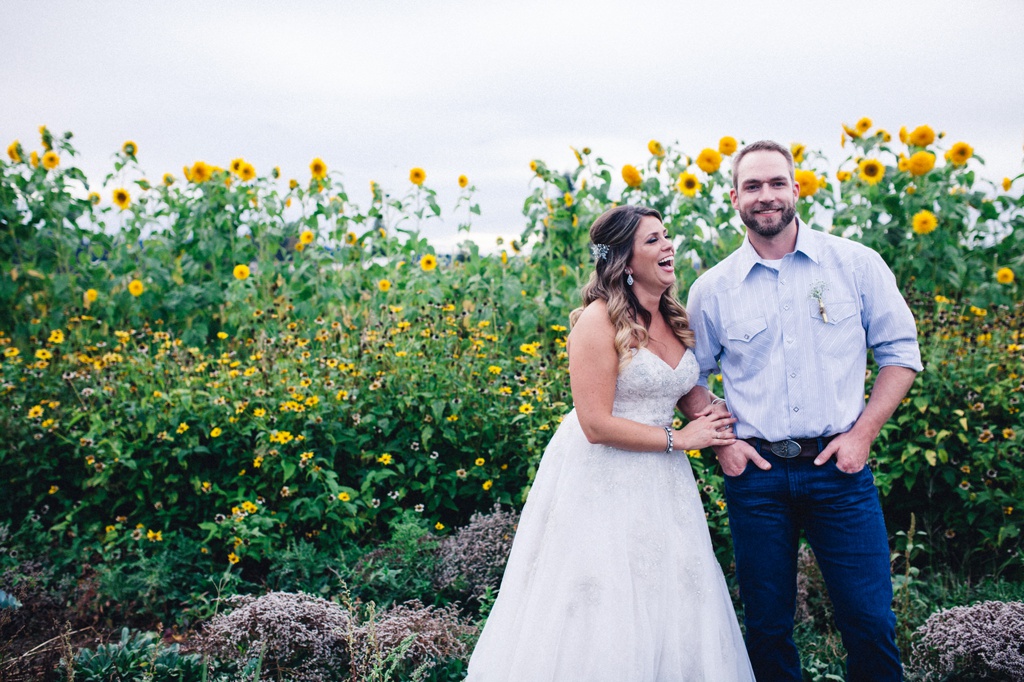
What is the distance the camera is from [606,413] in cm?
263

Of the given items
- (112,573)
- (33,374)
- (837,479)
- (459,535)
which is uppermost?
(837,479)

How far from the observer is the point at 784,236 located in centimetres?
265

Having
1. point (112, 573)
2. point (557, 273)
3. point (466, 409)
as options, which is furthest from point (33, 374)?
point (557, 273)

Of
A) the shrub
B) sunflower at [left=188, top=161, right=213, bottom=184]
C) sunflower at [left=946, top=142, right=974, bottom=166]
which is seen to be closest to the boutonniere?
the shrub

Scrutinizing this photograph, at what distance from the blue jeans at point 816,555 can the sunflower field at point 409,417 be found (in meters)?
0.94

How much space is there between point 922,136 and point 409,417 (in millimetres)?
4119

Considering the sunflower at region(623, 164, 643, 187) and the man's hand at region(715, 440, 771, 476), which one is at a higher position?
the sunflower at region(623, 164, 643, 187)

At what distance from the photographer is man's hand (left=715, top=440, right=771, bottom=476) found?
8.36 ft

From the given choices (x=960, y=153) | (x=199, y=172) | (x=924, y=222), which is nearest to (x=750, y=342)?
(x=924, y=222)

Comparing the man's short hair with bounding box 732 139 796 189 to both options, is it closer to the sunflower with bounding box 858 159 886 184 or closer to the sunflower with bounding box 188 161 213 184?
the sunflower with bounding box 858 159 886 184

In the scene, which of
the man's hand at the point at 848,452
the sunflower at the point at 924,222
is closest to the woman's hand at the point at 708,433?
the man's hand at the point at 848,452

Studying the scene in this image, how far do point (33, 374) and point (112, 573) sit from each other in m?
1.67

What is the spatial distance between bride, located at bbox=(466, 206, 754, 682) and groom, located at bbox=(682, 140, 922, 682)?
0.13 m

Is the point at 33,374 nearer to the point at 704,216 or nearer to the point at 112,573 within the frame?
the point at 112,573
